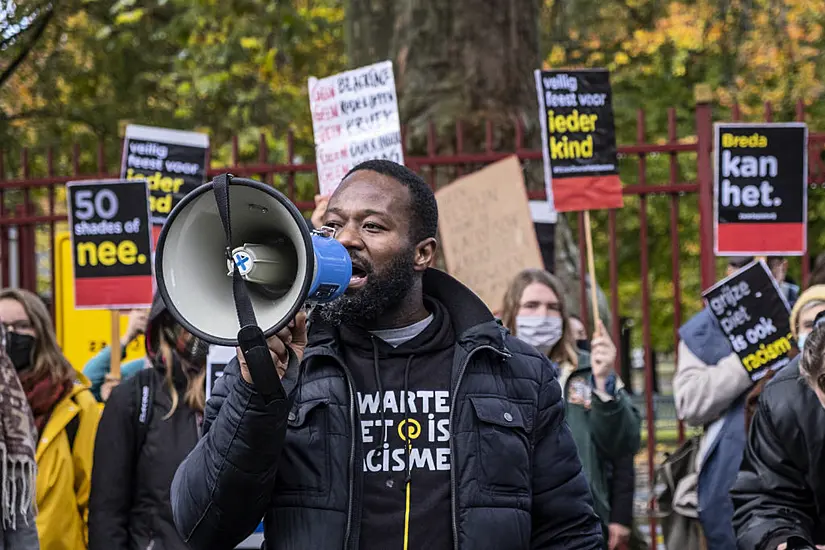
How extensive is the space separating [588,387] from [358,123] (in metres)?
1.52

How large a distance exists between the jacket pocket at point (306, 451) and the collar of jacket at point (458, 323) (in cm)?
14

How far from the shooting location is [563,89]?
6.26 m

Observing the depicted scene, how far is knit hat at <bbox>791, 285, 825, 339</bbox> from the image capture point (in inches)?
193

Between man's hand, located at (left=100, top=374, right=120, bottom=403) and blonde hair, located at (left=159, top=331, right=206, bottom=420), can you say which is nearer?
blonde hair, located at (left=159, top=331, right=206, bottom=420)

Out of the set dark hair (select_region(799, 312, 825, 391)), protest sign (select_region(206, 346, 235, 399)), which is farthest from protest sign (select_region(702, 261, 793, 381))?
protest sign (select_region(206, 346, 235, 399))

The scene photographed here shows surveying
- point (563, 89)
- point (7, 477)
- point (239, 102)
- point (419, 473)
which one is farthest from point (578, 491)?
point (239, 102)

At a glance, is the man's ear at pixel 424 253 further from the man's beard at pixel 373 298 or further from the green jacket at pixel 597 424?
the green jacket at pixel 597 424

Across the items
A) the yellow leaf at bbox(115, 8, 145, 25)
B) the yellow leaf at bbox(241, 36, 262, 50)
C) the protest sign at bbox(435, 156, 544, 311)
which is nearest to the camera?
the protest sign at bbox(435, 156, 544, 311)

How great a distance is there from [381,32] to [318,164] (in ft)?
9.60

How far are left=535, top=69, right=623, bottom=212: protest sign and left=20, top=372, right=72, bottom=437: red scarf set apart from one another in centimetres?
239

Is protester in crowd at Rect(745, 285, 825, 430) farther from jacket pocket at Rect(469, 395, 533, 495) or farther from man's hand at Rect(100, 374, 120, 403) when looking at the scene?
man's hand at Rect(100, 374, 120, 403)

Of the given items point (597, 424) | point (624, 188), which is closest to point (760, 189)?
point (624, 188)

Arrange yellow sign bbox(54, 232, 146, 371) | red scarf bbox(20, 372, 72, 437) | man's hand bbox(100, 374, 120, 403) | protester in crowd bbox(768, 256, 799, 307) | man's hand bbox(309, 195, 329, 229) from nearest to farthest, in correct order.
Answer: man's hand bbox(309, 195, 329, 229)
red scarf bbox(20, 372, 72, 437)
man's hand bbox(100, 374, 120, 403)
protester in crowd bbox(768, 256, 799, 307)
yellow sign bbox(54, 232, 146, 371)

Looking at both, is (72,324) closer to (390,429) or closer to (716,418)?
(716,418)
